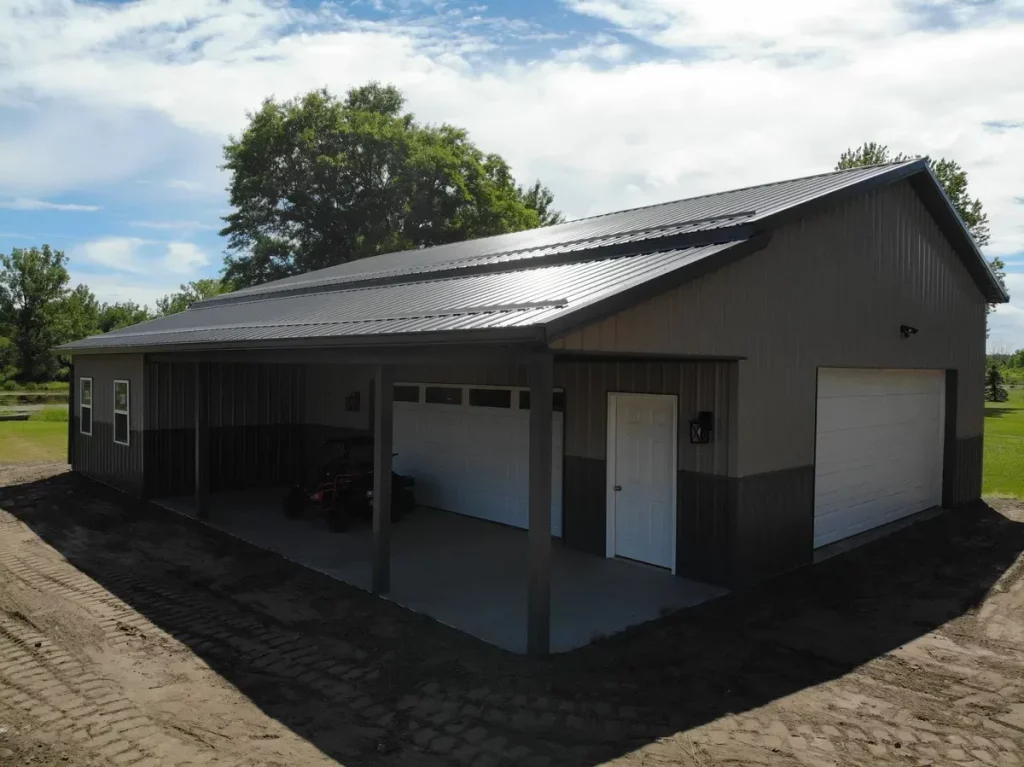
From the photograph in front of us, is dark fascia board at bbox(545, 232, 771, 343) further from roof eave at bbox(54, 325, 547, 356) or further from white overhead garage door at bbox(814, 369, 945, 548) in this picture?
white overhead garage door at bbox(814, 369, 945, 548)

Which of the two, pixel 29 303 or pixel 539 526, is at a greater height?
pixel 29 303

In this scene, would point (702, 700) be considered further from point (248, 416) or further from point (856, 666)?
point (248, 416)

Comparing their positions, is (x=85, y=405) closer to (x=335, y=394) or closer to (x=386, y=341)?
(x=335, y=394)

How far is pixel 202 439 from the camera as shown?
33.7ft

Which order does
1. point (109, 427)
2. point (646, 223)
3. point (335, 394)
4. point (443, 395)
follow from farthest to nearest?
point (109, 427)
point (335, 394)
point (443, 395)
point (646, 223)

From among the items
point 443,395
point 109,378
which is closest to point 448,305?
point 443,395

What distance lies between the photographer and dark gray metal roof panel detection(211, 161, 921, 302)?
8.09 metres

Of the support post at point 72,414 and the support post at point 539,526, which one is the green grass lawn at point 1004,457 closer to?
the support post at point 539,526

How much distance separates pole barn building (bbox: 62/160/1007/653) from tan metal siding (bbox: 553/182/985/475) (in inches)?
1.2

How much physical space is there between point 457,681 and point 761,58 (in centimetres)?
719

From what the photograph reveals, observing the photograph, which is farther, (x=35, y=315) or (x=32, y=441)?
(x=35, y=315)

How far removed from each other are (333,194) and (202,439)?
2238 centimetres

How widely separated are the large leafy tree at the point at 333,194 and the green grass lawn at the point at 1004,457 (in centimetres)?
1965

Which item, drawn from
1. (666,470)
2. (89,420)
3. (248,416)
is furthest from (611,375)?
(89,420)
